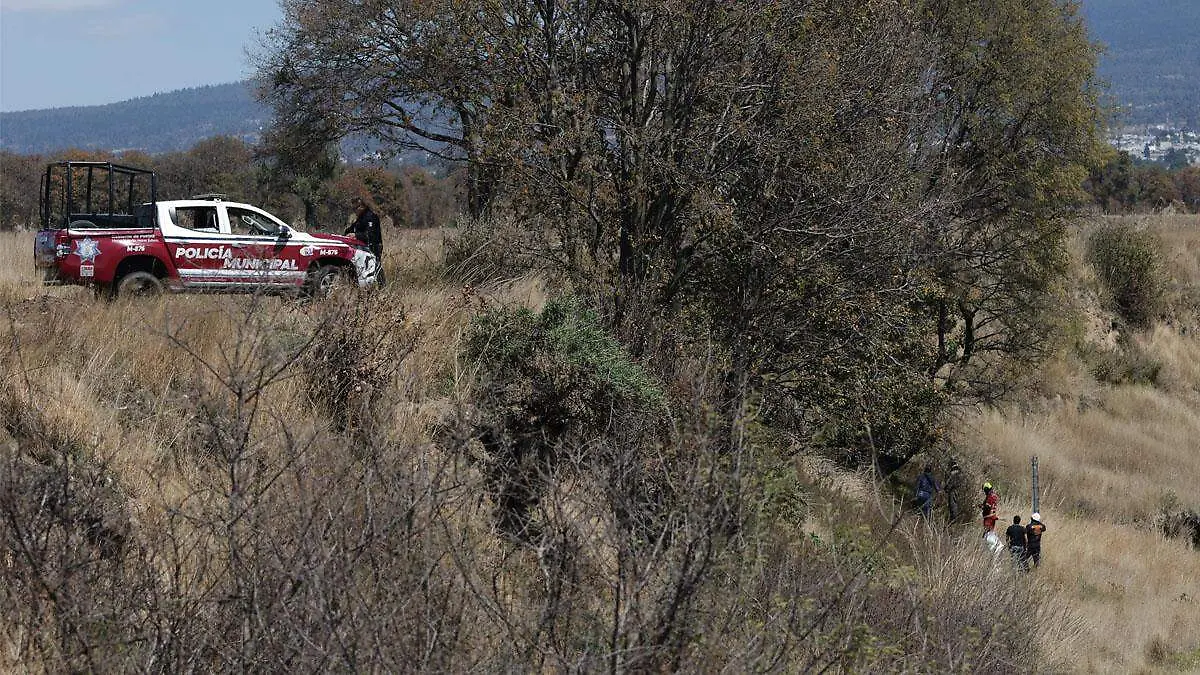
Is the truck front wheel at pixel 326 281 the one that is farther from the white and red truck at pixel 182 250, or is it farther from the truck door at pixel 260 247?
the truck door at pixel 260 247

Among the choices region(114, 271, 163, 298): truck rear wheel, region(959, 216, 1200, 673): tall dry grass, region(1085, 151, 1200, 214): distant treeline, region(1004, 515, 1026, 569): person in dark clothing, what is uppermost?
region(1085, 151, 1200, 214): distant treeline

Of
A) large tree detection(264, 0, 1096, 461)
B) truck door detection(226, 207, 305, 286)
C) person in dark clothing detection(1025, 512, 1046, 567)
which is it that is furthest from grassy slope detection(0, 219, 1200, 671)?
truck door detection(226, 207, 305, 286)

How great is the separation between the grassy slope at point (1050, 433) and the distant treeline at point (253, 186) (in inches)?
810

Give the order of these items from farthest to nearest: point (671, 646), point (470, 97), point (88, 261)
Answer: point (470, 97) < point (88, 261) < point (671, 646)

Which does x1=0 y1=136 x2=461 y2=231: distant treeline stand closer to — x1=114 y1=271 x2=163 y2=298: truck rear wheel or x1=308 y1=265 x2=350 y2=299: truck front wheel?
x1=308 y1=265 x2=350 y2=299: truck front wheel

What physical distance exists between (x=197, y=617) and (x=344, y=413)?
3975mm

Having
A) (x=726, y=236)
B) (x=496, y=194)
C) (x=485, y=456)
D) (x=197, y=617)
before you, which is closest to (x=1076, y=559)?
(x=726, y=236)

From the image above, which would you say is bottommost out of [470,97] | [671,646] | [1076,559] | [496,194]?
[1076,559]

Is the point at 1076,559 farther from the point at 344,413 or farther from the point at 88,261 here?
the point at 88,261

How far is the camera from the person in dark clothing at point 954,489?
2038cm

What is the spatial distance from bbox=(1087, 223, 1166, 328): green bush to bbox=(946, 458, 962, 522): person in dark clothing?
1763 cm

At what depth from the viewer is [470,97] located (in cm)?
1441

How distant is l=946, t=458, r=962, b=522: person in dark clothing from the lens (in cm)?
2038

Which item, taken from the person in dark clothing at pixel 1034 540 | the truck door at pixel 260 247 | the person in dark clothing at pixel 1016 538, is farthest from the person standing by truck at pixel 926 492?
the truck door at pixel 260 247
